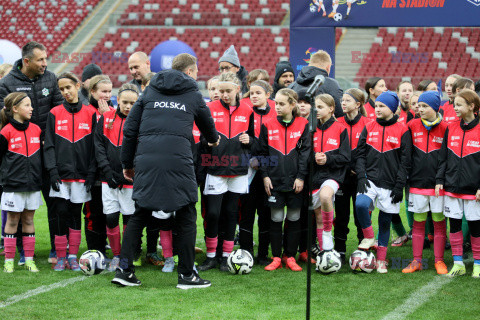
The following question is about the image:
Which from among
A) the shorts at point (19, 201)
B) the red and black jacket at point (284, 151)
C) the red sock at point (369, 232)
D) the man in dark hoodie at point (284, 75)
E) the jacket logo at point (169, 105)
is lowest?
the red sock at point (369, 232)

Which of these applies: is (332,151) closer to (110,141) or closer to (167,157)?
(167,157)

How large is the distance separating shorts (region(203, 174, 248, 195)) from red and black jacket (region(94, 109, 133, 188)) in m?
0.77

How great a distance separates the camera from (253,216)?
22.0 ft

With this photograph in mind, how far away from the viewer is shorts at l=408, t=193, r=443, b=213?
625 cm

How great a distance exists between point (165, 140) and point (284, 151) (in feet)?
4.78

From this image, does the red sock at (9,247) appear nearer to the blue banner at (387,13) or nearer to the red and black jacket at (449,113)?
the red and black jacket at (449,113)

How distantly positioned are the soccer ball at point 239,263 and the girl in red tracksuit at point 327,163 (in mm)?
794

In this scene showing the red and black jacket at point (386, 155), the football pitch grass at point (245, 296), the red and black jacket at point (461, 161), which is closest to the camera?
the football pitch grass at point (245, 296)

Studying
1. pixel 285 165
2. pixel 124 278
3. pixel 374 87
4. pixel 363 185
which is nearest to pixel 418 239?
pixel 363 185

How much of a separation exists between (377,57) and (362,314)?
18414 millimetres

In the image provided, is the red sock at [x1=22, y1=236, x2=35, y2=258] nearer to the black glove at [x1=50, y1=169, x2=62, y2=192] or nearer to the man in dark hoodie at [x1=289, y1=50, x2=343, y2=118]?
the black glove at [x1=50, y1=169, x2=62, y2=192]

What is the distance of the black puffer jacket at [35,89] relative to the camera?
6.95m

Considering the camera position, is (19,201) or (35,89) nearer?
(19,201)

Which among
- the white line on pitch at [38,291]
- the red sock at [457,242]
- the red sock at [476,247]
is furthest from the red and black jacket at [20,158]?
the red sock at [476,247]
